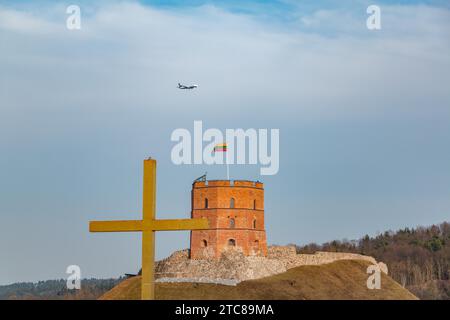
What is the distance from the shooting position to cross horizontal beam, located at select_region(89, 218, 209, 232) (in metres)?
26.1

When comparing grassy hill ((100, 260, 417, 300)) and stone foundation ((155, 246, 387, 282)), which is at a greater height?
stone foundation ((155, 246, 387, 282))

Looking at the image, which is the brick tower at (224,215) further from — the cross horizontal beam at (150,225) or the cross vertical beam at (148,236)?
the cross vertical beam at (148,236)

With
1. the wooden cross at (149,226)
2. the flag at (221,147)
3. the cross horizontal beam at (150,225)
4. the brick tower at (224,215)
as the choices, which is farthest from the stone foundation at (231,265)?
the wooden cross at (149,226)

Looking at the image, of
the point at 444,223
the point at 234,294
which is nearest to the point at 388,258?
the point at 444,223

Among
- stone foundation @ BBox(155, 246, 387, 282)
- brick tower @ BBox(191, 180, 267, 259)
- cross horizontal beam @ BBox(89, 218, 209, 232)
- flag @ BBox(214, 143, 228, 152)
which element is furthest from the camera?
brick tower @ BBox(191, 180, 267, 259)

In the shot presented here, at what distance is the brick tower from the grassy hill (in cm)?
394

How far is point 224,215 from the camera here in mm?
58688

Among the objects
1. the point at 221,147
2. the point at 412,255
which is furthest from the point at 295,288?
the point at 412,255

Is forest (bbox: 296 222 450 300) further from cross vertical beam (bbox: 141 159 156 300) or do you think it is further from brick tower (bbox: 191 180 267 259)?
cross vertical beam (bbox: 141 159 156 300)

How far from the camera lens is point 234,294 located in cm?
5131

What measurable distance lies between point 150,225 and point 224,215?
31894 mm

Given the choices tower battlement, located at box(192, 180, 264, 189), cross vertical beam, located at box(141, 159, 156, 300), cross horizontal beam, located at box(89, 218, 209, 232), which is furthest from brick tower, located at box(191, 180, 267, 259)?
cross vertical beam, located at box(141, 159, 156, 300)

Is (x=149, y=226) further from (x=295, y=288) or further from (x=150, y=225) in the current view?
(x=295, y=288)
